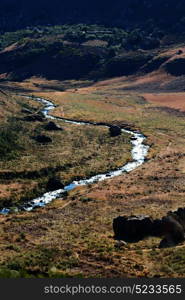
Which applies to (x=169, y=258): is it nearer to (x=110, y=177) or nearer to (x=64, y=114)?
(x=110, y=177)

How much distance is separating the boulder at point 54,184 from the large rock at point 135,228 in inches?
1029

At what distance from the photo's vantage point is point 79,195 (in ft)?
265

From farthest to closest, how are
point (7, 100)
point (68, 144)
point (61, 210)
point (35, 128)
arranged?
1. point (7, 100)
2. point (35, 128)
3. point (68, 144)
4. point (61, 210)

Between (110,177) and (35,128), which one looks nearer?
(110,177)

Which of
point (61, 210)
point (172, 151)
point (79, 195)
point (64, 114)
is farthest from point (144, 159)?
point (64, 114)

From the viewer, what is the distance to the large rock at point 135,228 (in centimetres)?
5953

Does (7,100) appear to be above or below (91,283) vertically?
below

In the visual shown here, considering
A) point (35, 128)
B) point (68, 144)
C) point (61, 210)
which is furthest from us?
point (35, 128)

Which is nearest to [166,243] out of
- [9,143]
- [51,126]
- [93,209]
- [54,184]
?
[93,209]

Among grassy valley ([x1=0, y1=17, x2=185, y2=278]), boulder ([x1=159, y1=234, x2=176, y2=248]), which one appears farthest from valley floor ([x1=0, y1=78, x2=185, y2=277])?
boulder ([x1=159, y1=234, x2=176, y2=248])

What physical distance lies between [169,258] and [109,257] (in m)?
6.17

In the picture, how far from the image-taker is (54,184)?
85.1m

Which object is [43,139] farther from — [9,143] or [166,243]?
[166,243]

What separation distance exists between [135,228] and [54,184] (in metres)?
27.8
